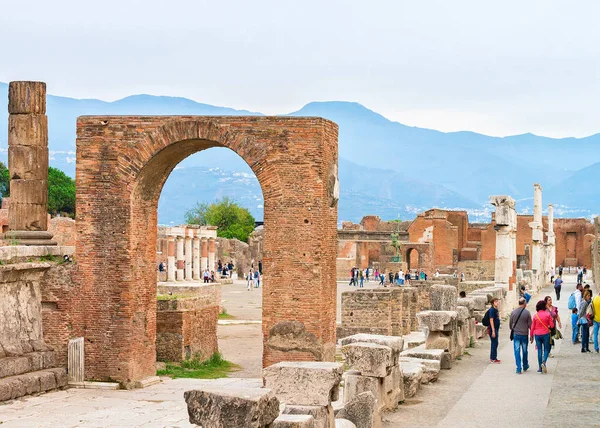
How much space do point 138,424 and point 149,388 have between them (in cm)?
330

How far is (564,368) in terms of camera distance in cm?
1658

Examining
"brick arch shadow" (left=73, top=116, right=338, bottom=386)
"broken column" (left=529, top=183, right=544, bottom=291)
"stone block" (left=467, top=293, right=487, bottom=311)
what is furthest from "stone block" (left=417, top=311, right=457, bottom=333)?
"broken column" (left=529, top=183, right=544, bottom=291)

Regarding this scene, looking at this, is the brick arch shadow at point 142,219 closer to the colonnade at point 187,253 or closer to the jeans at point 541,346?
the jeans at point 541,346

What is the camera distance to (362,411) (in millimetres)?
10930

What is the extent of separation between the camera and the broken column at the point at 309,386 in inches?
373

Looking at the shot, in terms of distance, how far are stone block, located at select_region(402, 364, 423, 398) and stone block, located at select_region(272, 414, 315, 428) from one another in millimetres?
5396

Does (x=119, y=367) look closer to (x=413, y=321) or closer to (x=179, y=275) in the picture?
(x=413, y=321)

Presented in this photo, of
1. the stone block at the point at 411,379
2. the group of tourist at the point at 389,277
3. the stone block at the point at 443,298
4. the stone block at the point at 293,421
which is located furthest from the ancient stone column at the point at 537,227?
the stone block at the point at 293,421

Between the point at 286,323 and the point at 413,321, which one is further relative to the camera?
the point at 413,321

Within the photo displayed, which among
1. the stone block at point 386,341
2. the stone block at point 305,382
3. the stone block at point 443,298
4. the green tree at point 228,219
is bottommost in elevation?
the stone block at point 305,382

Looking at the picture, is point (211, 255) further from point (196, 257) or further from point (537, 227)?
point (537, 227)

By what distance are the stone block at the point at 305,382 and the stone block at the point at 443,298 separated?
883cm

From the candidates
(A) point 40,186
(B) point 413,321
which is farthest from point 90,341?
(B) point 413,321

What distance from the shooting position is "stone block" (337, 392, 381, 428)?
10.9 meters
